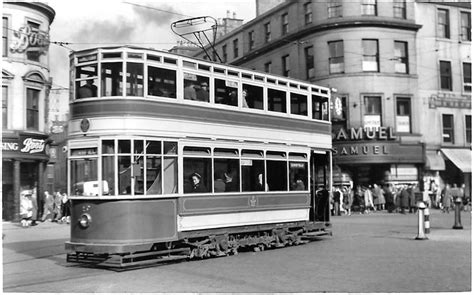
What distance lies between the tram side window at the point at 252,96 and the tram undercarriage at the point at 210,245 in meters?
2.96

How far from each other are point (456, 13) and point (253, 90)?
537 inches

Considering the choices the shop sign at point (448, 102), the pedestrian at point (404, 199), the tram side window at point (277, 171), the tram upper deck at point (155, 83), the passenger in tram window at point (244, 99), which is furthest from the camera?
the pedestrian at point (404, 199)

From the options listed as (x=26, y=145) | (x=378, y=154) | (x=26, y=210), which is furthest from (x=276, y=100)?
(x=378, y=154)

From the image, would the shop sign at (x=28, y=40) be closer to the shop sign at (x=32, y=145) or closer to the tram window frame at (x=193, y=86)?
the shop sign at (x=32, y=145)

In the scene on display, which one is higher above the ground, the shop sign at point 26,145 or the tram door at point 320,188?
the shop sign at point 26,145

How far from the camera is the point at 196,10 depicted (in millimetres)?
11867

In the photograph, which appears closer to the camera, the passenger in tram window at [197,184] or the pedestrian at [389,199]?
the passenger in tram window at [197,184]

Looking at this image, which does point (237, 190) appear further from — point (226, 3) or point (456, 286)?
point (456, 286)

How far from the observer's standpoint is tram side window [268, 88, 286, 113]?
Answer: 14836mm

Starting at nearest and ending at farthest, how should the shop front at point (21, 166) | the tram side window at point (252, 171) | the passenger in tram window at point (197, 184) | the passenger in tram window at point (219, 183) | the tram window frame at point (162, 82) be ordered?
1. the tram window frame at point (162, 82)
2. the passenger in tram window at point (197, 184)
3. the passenger in tram window at point (219, 183)
4. the tram side window at point (252, 171)
5. the shop front at point (21, 166)

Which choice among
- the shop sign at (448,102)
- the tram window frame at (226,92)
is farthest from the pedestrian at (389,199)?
the tram window frame at (226,92)

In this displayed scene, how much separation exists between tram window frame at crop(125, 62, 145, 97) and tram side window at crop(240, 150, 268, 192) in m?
3.19

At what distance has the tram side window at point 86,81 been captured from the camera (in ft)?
38.8

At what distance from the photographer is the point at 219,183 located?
1320 centimetres
